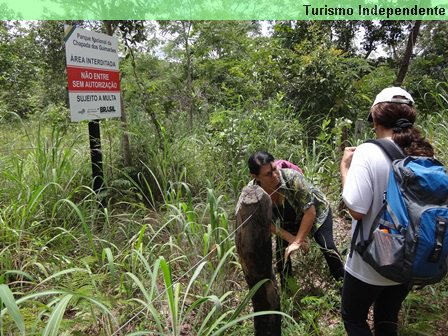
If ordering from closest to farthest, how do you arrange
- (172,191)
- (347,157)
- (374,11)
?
(347,157)
(172,191)
(374,11)

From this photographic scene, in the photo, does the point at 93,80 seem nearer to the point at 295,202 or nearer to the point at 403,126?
the point at 295,202

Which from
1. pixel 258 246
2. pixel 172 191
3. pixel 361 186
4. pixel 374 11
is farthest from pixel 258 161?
pixel 374 11

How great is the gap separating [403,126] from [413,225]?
16.9 inches

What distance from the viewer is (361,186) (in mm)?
1428

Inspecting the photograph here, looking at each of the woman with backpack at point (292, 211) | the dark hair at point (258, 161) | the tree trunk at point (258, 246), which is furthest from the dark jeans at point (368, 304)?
the dark hair at point (258, 161)

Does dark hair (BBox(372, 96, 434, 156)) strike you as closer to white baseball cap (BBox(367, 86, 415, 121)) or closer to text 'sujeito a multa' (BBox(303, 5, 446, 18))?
white baseball cap (BBox(367, 86, 415, 121))

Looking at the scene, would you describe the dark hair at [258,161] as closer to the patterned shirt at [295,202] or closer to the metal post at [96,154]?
the patterned shirt at [295,202]

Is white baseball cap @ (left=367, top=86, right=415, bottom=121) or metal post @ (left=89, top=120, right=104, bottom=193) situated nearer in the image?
white baseball cap @ (left=367, top=86, right=415, bottom=121)

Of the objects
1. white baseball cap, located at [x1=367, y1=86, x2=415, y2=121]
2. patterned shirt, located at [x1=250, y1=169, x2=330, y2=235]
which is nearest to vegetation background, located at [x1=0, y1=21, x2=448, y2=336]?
patterned shirt, located at [x1=250, y1=169, x2=330, y2=235]

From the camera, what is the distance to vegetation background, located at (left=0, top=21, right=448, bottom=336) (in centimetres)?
189

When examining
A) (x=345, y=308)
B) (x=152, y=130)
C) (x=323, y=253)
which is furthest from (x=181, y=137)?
(x=345, y=308)

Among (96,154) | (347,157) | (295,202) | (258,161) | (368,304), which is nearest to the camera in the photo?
(368,304)

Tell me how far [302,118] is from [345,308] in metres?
4.54

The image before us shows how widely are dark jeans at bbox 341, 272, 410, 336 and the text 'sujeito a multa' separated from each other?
6613 mm
